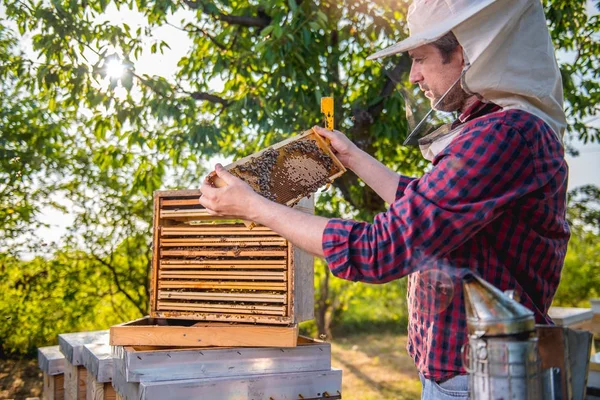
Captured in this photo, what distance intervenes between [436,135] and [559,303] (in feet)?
24.4

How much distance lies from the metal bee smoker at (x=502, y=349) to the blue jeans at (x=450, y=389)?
0.81 ft

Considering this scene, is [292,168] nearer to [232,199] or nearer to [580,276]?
[232,199]

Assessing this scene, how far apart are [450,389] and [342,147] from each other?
975mm

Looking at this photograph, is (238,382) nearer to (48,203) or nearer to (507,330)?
A: (507,330)

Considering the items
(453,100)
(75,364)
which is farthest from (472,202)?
(75,364)

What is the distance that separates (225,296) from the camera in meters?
2.59

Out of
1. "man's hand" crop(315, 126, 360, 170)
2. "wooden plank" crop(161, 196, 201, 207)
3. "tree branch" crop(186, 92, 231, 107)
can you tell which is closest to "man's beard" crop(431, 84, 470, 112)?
"man's hand" crop(315, 126, 360, 170)

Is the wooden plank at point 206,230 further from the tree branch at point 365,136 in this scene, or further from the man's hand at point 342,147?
the tree branch at point 365,136

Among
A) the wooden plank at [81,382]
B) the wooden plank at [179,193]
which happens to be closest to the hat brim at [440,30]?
the wooden plank at [179,193]

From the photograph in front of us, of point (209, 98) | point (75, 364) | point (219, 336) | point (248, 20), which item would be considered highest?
point (248, 20)

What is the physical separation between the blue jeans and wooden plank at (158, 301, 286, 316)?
1.13 metres

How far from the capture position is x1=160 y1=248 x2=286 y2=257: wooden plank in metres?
2.57

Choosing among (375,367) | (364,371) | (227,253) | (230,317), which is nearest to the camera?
(230,317)

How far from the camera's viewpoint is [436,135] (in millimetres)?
1725
